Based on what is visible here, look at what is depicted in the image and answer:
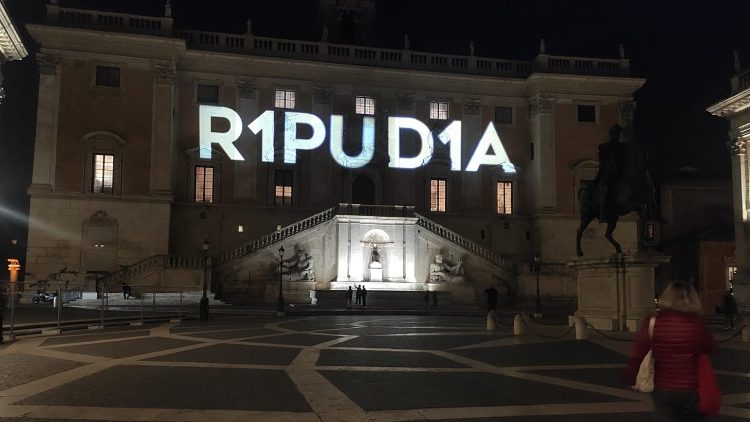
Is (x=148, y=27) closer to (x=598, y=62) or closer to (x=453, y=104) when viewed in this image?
(x=453, y=104)

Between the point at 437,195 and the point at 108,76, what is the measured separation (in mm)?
25518

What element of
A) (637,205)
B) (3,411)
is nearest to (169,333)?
(3,411)

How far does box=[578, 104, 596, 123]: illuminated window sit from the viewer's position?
54.0 metres

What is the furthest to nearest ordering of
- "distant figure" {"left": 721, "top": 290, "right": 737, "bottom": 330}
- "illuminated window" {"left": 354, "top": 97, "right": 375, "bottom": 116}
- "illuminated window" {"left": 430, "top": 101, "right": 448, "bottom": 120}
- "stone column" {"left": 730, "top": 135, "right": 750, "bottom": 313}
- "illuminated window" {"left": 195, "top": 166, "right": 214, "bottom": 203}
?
"illuminated window" {"left": 430, "top": 101, "right": 448, "bottom": 120}, "illuminated window" {"left": 354, "top": 97, "right": 375, "bottom": 116}, "illuminated window" {"left": 195, "top": 166, "right": 214, "bottom": 203}, "stone column" {"left": 730, "top": 135, "right": 750, "bottom": 313}, "distant figure" {"left": 721, "top": 290, "right": 737, "bottom": 330}

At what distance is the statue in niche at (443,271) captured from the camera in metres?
44.9

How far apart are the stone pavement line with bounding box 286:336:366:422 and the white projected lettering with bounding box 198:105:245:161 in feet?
119

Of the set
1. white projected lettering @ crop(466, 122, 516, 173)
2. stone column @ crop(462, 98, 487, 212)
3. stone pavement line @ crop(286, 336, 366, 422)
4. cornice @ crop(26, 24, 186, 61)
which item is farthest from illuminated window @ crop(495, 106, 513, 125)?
stone pavement line @ crop(286, 336, 366, 422)

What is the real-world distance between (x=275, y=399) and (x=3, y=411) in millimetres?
3565

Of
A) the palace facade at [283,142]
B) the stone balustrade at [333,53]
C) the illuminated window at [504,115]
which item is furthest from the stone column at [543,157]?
the stone balustrade at [333,53]

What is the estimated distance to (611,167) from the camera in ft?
65.5

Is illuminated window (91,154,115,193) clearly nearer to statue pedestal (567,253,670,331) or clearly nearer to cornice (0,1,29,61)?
cornice (0,1,29,61)

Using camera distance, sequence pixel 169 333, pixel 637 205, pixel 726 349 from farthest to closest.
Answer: pixel 169 333 → pixel 637 205 → pixel 726 349

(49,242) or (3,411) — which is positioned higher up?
(49,242)

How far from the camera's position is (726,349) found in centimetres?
1736
